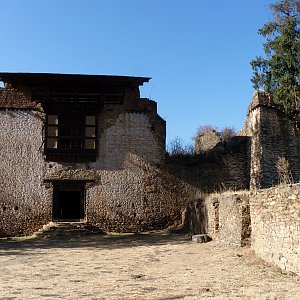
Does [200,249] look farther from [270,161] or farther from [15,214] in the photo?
[15,214]

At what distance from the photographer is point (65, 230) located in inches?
803

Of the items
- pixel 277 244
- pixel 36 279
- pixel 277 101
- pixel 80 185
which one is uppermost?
pixel 277 101

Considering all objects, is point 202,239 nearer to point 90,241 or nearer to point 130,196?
point 90,241

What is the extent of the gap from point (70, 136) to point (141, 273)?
42.7 ft

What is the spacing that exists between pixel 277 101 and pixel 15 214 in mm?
14497

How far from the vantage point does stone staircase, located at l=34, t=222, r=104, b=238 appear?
20.2 metres

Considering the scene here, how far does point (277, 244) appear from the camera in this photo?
9.77 m

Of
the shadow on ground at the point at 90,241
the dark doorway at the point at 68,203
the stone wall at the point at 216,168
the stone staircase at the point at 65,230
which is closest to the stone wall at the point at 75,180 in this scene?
the dark doorway at the point at 68,203

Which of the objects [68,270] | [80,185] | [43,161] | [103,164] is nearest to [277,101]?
[103,164]

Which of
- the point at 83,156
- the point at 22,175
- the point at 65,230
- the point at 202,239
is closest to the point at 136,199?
the point at 83,156

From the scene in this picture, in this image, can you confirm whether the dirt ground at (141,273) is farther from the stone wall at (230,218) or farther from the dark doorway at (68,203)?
the dark doorway at (68,203)

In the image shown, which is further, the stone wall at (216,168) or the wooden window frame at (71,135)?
the stone wall at (216,168)

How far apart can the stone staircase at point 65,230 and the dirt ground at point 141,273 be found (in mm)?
→ 3818

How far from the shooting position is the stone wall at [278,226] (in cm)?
878
